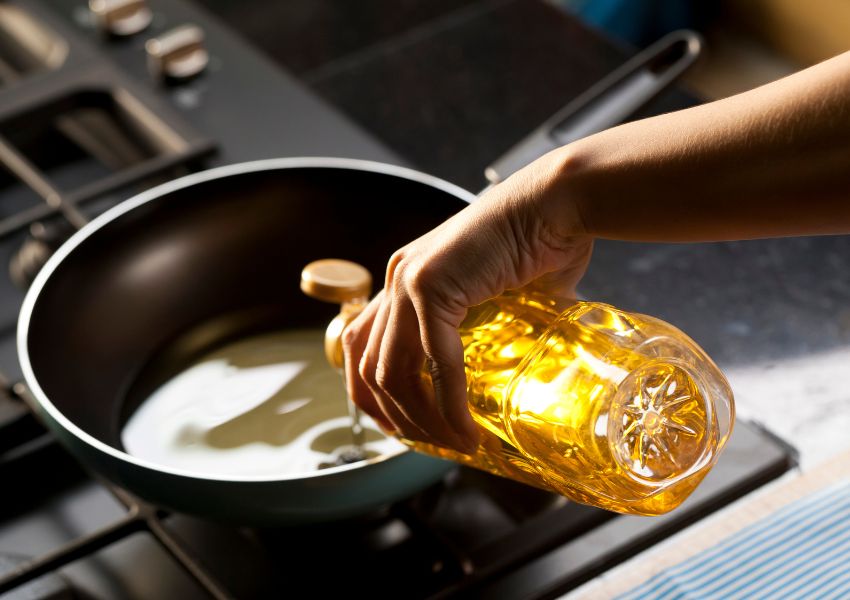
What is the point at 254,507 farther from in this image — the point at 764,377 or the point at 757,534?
the point at 764,377

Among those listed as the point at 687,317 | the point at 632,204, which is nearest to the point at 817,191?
the point at 632,204

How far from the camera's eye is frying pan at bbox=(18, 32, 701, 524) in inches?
28.6

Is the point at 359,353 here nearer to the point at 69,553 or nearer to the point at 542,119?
the point at 69,553

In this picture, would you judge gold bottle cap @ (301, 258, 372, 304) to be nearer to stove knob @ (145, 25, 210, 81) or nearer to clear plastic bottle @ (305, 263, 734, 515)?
clear plastic bottle @ (305, 263, 734, 515)

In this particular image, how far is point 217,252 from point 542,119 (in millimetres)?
353

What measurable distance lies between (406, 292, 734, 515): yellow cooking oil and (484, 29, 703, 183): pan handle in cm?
23

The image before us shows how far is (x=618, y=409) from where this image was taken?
19.8 inches

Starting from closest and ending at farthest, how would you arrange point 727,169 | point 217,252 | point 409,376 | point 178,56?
point 727,169
point 409,376
point 217,252
point 178,56

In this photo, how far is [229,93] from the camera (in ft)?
3.32

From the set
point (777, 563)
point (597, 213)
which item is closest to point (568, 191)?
point (597, 213)

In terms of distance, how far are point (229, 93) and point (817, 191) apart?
2.20ft

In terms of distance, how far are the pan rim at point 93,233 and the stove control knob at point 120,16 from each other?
0.34 m

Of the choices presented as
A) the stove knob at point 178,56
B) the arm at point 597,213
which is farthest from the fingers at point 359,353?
the stove knob at point 178,56

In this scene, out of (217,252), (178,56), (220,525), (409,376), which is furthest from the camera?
(178,56)
